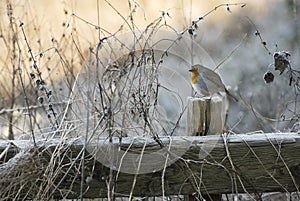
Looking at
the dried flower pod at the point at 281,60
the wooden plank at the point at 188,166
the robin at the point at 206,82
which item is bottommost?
the wooden plank at the point at 188,166

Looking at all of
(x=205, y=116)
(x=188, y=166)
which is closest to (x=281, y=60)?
(x=205, y=116)

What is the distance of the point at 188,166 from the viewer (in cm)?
217

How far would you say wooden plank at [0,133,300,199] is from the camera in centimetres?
216

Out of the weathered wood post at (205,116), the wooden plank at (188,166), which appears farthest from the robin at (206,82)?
the wooden plank at (188,166)

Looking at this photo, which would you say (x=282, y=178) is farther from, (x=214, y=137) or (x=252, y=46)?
(x=252, y=46)

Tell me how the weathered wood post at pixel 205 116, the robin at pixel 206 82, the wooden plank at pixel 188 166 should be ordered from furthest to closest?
the robin at pixel 206 82, the weathered wood post at pixel 205 116, the wooden plank at pixel 188 166

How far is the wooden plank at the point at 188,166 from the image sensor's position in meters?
2.16

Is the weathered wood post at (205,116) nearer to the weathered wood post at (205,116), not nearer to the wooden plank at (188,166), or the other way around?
the weathered wood post at (205,116)

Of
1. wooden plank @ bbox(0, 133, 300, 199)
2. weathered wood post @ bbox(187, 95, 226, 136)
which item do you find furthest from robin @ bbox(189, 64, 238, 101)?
wooden plank @ bbox(0, 133, 300, 199)

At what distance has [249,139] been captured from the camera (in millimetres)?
2201

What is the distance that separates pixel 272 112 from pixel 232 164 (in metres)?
3.21

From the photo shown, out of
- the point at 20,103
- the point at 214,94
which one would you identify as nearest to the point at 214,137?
the point at 214,94

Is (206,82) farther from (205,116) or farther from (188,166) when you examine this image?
(188,166)

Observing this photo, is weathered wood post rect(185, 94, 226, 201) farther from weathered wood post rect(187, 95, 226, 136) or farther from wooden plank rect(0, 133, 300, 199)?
wooden plank rect(0, 133, 300, 199)
